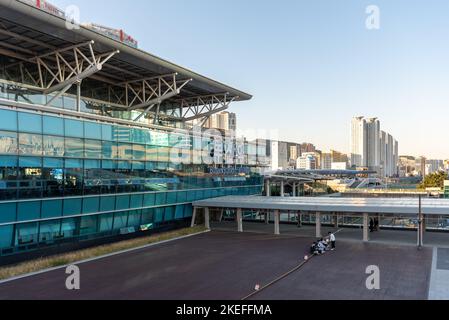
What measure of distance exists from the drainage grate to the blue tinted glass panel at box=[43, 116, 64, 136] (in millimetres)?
23652

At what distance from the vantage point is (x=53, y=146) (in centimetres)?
2342

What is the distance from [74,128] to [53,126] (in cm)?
154

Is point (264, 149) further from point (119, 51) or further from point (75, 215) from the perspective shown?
point (75, 215)

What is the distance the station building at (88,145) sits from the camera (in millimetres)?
21953

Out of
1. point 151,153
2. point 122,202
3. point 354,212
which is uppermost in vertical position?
point 151,153

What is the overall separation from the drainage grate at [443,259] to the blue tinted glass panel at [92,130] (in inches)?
898

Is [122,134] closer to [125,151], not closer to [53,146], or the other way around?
[125,151]

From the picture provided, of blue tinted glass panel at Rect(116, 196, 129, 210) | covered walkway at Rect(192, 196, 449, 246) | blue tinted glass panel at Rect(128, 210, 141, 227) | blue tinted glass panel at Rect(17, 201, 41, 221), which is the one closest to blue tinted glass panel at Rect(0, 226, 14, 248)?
blue tinted glass panel at Rect(17, 201, 41, 221)

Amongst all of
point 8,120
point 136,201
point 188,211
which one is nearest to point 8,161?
point 8,120

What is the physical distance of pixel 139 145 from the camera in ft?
97.6

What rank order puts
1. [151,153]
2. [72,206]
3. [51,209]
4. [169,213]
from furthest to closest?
1. [169,213]
2. [151,153]
3. [72,206]
4. [51,209]

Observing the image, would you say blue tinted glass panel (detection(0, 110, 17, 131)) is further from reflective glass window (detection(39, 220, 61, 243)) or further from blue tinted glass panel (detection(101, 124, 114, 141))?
blue tinted glass panel (detection(101, 124, 114, 141))

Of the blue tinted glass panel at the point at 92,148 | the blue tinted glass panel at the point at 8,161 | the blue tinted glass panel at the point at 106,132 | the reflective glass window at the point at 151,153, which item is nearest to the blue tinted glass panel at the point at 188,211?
the reflective glass window at the point at 151,153

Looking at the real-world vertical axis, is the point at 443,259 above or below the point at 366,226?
below
